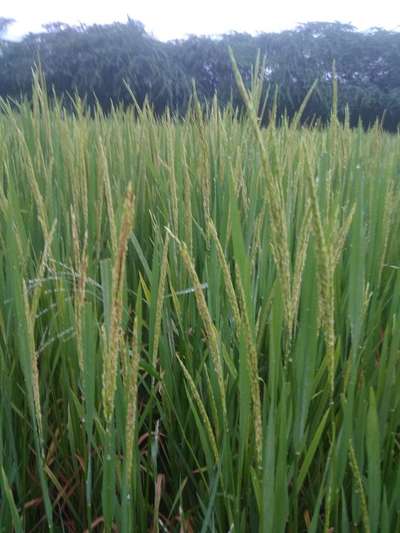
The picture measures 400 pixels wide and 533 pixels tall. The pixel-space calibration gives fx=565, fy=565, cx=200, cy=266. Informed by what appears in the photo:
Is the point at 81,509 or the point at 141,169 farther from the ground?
the point at 141,169

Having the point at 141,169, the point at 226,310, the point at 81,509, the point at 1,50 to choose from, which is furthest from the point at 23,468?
the point at 1,50

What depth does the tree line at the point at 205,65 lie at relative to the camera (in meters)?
6.18

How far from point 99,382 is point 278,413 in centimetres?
23

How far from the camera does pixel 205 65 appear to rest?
6.84 metres

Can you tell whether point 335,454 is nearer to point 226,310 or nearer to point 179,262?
point 226,310

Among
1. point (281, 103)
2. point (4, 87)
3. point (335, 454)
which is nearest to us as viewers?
point (335, 454)

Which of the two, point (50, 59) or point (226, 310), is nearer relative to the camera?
point (226, 310)

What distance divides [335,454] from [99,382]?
0.90 ft

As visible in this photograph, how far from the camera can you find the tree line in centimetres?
618

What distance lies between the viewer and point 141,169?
1118 mm

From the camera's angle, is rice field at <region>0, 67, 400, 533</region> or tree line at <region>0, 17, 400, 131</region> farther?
tree line at <region>0, 17, 400, 131</region>

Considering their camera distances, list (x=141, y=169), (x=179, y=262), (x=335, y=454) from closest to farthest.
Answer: (x=335, y=454) < (x=179, y=262) < (x=141, y=169)

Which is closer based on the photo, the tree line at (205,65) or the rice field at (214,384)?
the rice field at (214,384)

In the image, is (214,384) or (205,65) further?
(205,65)
